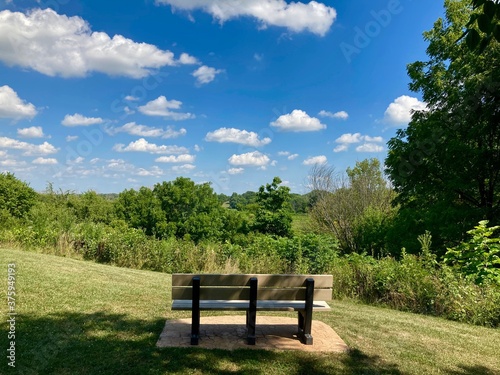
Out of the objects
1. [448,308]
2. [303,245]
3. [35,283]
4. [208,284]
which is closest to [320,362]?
[208,284]

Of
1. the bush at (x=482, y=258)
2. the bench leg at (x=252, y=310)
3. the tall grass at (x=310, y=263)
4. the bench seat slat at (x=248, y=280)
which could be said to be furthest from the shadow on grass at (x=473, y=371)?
the tall grass at (x=310, y=263)

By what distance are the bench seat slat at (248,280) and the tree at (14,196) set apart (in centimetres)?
2343

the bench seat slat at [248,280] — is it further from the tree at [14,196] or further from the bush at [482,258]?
the tree at [14,196]

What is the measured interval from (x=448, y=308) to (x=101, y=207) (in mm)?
37209

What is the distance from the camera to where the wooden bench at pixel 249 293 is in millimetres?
4305

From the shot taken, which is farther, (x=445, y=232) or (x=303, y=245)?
(x=445, y=232)

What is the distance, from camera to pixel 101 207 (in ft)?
127

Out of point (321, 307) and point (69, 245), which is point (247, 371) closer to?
point (321, 307)

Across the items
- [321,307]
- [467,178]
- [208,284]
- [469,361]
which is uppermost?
[467,178]

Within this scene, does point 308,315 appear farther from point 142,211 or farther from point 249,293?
point 142,211

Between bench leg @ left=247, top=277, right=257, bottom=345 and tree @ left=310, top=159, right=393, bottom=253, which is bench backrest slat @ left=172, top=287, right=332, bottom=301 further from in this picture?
tree @ left=310, top=159, right=393, bottom=253

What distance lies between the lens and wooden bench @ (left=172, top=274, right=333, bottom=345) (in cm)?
430

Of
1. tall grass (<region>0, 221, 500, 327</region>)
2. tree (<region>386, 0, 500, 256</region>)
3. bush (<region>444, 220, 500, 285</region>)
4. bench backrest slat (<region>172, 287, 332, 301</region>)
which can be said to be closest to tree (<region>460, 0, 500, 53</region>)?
bench backrest slat (<region>172, 287, 332, 301</region>)

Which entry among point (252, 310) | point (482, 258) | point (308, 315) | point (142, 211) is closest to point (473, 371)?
point (308, 315)
